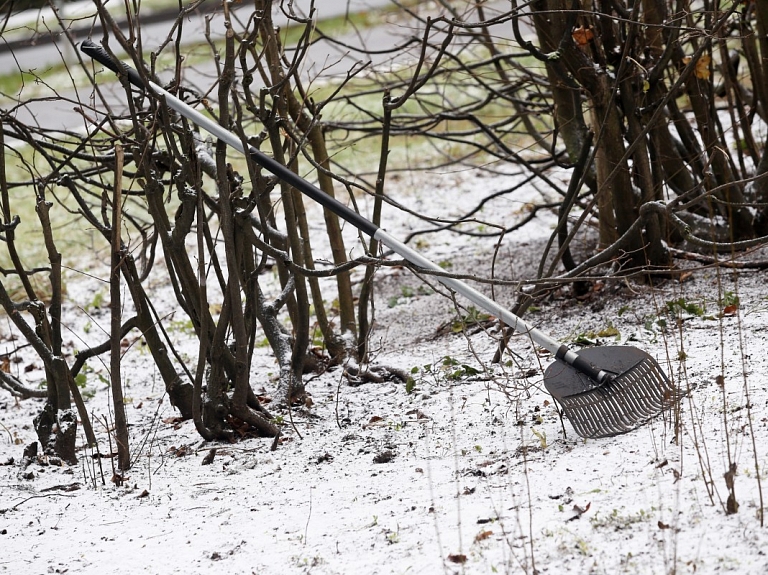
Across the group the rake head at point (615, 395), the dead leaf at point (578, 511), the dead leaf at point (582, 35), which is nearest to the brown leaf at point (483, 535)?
the dead leaf at point (578, 511)

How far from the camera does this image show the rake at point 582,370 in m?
2.67

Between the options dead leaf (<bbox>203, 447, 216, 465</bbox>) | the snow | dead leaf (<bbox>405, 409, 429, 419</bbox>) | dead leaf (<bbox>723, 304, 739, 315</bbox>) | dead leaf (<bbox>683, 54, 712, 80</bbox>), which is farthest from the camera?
dead leaf (<bbox>683, 54, 712, 80</bbox>)

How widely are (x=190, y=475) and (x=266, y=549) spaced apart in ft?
2.45

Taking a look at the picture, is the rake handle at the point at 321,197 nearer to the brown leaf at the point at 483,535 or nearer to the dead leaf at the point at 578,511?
the dead leaf at the point at 578,511

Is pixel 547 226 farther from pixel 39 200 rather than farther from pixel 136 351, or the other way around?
pixel 39 200

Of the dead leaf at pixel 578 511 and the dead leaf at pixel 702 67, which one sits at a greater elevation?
the dead leaf at pixel 702 67

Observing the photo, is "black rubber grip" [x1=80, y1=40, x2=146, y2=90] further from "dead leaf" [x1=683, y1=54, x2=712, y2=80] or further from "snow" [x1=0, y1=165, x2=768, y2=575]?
"dead leaf" [x1=683, y1=54, x2=712, y2=80]

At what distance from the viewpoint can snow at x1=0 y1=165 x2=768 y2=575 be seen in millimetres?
2018

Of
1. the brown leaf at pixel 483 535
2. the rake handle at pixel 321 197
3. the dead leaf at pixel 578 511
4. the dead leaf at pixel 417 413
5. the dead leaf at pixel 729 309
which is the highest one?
the rake handle at pixel 321 197

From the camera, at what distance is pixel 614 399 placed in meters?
2.70

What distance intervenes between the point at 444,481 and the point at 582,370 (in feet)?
2.12

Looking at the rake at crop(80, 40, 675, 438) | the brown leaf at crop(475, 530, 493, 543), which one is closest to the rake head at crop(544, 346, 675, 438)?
the rake at crop(80, 40, 675, 438)

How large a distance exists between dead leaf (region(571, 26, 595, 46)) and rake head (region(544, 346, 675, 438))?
146cm

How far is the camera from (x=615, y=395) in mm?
2707
